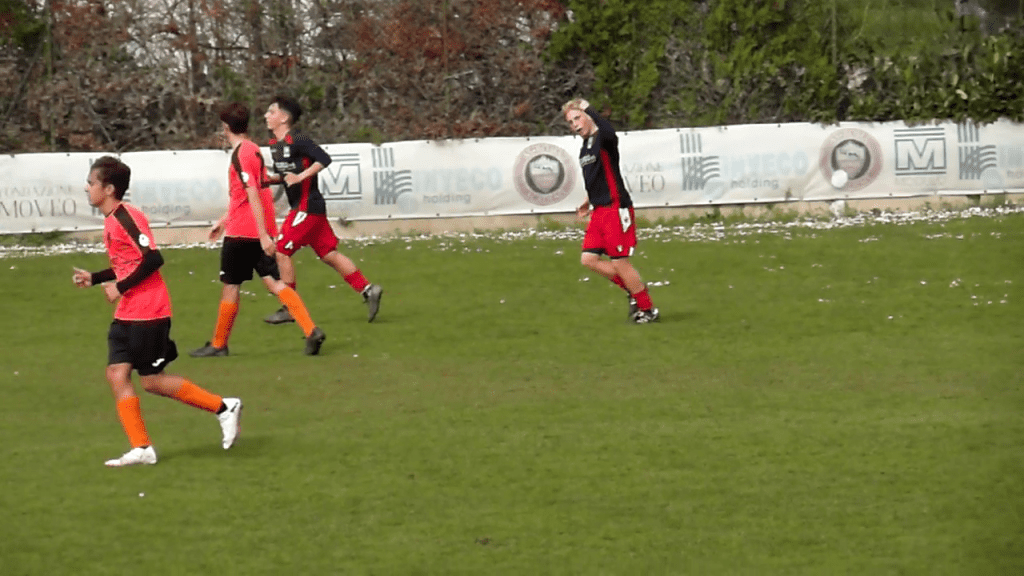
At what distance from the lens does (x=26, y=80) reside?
81.6 feet

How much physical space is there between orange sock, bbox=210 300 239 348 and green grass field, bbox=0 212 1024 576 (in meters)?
0.28

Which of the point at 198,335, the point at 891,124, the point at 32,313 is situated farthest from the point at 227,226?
the point at 891,124

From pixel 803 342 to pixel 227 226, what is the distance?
174 inches

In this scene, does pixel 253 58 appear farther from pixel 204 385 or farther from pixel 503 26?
pixel 204 385

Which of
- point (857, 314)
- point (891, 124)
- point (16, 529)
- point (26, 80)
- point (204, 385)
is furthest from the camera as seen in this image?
point (26, 80)

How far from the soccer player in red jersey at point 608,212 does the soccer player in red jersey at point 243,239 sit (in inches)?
97.3

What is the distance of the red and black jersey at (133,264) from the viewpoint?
25.6ft

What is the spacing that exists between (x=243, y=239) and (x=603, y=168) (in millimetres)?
2949

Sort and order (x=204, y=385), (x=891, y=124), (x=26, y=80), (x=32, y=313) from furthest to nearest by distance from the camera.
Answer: (x=26, y=80) → (x=891, y=124) → (x=32, y=313) → (x=204, y=385)

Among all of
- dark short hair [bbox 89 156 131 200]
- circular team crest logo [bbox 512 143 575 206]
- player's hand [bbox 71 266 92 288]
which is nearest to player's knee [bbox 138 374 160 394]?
player's hand [bbox 71 266 92 288]

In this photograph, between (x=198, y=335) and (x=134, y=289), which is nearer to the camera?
(x=134, y=289)

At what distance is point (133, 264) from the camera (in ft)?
25.8

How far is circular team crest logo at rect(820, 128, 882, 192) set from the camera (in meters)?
22.8

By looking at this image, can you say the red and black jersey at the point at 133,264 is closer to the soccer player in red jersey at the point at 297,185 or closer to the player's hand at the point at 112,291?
the player's hand at the point at 112,291
